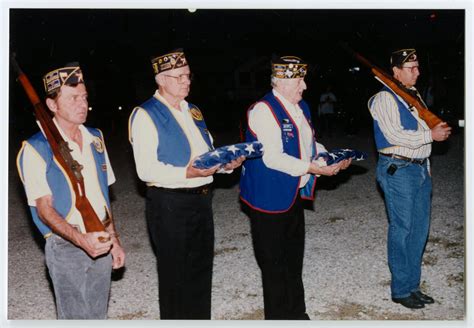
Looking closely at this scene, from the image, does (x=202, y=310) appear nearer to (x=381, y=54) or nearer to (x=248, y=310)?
(x=248, y=310)

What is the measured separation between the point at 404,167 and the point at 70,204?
280 cm

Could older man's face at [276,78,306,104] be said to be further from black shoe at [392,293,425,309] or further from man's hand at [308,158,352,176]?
black shoe at [392,293,425,309]

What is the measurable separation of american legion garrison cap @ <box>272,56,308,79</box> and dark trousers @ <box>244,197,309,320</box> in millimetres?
975

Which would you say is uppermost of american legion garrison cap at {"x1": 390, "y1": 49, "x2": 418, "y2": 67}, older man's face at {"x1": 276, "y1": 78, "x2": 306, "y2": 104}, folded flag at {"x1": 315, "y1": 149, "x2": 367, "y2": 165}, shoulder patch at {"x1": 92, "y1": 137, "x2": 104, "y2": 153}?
american legion garrison cap at {"x1": 390, "y1": 49, "x2": 418, "y2": 67}

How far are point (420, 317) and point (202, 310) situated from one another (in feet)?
6.55

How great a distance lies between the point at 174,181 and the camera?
351 centimetres

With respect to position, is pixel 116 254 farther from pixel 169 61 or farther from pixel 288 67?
pixel 288 67

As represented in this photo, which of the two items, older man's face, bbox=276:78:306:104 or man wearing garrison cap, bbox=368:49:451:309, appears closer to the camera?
older man's face, bbox=276:78:306:104

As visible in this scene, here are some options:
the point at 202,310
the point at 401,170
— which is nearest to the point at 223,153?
the point at 202,310

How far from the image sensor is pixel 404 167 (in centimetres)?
443

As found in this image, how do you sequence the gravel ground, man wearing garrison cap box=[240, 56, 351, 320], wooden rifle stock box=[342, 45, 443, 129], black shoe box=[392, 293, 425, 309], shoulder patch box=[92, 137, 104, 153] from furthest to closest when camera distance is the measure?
the gravel ground, black shoe box=[392, 293, 425, 309], wooden rifle stock box=[342, 45, 443, 129], man wearing garrison cap box=[240, 56, 351, 320], shoulder patch box=[92, 137, 104, 153]

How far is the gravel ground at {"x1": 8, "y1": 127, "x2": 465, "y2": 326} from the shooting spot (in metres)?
4.90

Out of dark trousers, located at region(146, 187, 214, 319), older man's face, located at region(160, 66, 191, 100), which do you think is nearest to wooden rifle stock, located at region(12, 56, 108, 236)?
dark trousers, located at region(146, 187, 214, 319)

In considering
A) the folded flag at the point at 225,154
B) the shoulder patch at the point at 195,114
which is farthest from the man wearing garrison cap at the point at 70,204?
the shoulder patch at the point at 195,114
